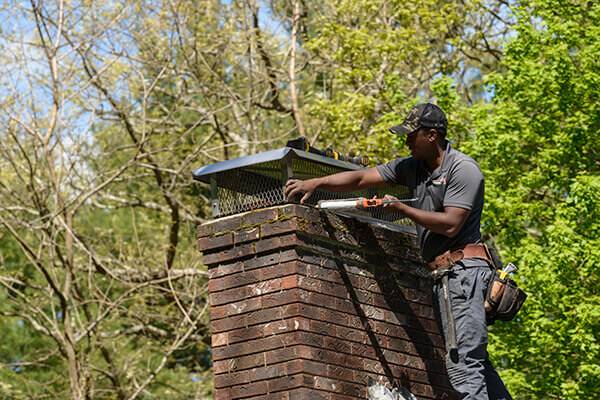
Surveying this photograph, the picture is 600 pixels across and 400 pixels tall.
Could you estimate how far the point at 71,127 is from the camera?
17.9m

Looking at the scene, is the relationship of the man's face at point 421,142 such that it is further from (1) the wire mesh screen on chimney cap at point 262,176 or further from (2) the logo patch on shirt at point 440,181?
(1) the wire mesh screen on chimney cap at point 262,176

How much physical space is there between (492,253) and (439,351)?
2.42 feet

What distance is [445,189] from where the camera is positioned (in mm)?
6559

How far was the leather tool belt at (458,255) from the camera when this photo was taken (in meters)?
6.53

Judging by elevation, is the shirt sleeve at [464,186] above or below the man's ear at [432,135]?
below

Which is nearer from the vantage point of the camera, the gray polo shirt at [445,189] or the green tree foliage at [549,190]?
the gray polo shirt at [445,189]

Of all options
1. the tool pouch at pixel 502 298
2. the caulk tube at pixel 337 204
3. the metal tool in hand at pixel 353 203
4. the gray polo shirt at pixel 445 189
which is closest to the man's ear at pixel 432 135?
the gray polo shirt at pixel 445 189

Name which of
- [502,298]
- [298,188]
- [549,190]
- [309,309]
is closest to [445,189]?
[502,298]

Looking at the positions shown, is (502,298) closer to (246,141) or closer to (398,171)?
(398,171)

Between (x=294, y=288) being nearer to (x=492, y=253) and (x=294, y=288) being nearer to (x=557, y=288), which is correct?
(x=492, y=253)

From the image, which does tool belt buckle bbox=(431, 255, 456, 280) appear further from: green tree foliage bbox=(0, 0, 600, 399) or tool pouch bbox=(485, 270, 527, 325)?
green tree foliage bbox=(0, 0, 600, 399)

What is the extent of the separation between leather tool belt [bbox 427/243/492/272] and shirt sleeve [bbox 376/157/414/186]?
51 centimetres

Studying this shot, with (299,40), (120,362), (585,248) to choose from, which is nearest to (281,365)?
(585,248)

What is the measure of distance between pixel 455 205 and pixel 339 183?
69cm
